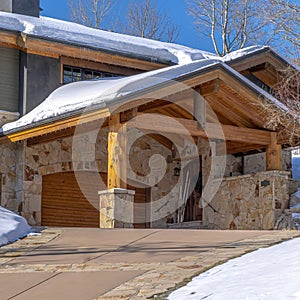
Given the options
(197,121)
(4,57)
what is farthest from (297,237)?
(4,57)

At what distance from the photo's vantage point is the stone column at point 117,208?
1106cm

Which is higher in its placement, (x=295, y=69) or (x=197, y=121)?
(x=295, y=69)

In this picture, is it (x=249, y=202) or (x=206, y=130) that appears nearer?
(x=206, y=130)

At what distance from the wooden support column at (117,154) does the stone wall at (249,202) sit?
145 inches

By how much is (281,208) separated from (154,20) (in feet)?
79.3

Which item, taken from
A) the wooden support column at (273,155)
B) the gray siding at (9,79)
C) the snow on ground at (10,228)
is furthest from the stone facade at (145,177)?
the snow on ground at (10,228)

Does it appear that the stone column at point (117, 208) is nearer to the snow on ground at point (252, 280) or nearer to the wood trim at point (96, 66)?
the snow on ground at point (252, 280)

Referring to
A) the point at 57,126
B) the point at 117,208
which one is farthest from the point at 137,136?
the point at 117,208

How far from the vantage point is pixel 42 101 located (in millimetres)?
14781

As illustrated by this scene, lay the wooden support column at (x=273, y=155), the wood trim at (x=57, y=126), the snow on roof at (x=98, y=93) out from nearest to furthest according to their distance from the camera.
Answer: the wood trim at (x=57, y=126), the snow on roof at (x=98, y=93), the wooden support column at (x=273, y=155)

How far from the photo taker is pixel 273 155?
13672 millimetres

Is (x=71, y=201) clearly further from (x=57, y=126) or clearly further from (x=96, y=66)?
(x=96, y=66)

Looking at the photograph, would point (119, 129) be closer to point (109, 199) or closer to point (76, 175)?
point (109, 199)

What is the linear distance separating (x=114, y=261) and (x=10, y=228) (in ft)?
8.71
